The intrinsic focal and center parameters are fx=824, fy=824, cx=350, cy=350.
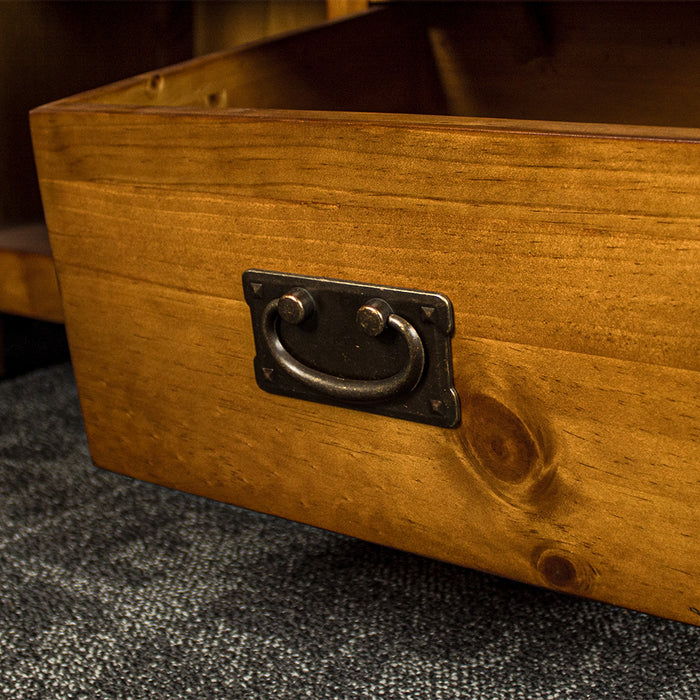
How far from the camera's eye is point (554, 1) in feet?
2.49

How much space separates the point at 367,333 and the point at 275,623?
273mm

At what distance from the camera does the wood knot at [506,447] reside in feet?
1.31

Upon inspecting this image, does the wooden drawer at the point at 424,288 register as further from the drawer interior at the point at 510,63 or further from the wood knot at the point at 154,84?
the drawer interior at the point at 510,63

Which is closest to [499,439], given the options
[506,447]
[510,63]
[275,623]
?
[506,447]

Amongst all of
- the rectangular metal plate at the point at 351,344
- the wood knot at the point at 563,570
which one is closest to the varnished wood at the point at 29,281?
the rectangular metal plate at the point at 351,344

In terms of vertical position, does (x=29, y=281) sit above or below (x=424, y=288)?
below

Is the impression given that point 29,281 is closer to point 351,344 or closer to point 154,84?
point 154,84

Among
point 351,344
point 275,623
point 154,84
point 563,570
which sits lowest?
point 275,623

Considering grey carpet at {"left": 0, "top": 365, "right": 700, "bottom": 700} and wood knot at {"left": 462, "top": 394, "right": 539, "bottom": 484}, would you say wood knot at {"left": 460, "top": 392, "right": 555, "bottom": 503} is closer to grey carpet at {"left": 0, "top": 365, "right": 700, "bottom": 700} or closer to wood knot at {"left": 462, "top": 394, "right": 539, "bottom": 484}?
wood knot at {"left": 462, "top": 394, "right": 539, "bottom": 484}

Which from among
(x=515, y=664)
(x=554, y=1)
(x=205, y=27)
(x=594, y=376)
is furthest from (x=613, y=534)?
(x=205, y=27)

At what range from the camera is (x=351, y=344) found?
1.41 feet

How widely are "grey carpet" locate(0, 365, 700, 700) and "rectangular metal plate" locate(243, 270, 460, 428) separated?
20 centimetres

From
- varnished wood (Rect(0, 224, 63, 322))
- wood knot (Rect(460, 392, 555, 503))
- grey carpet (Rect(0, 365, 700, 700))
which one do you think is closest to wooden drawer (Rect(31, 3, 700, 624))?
wood knot (Rect(460, 392, 555, 503))

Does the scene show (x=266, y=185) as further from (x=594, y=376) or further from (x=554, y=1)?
(x=554, y=1)
